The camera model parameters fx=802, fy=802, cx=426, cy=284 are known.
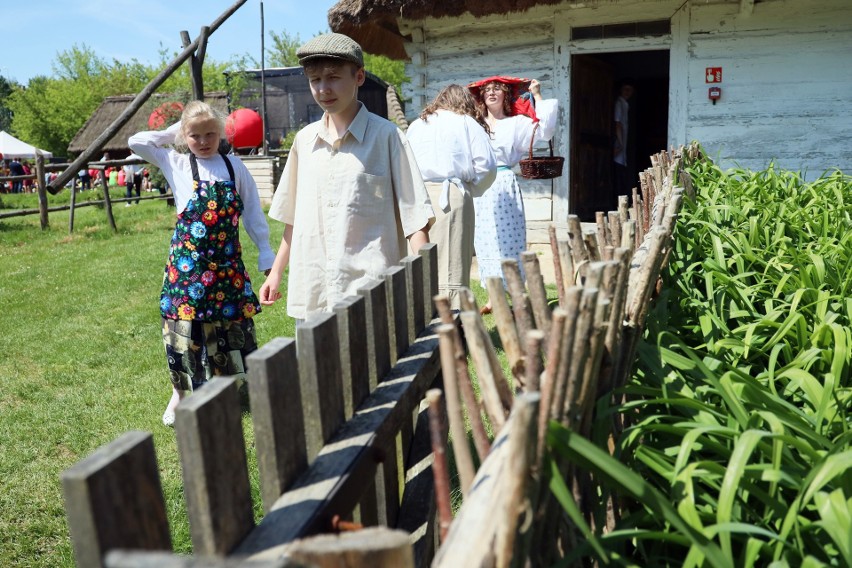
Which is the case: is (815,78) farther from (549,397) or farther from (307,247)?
(549,397)

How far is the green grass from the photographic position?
10.3ft

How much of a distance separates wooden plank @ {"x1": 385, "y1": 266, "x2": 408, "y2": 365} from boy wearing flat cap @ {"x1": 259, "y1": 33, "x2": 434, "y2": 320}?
926mm

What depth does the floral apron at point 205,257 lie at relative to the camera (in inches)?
147

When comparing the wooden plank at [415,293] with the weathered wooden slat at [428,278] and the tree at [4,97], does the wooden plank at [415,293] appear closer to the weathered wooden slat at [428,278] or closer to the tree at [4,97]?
the weathered wooden slat at [428,278]

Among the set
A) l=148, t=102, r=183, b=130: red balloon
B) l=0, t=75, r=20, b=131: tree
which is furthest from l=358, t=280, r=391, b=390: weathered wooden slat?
l=0, t=75, r=20, b=131: tree

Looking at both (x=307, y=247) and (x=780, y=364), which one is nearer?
(x=780, y=364)

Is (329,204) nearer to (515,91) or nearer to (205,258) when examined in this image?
(205,258)

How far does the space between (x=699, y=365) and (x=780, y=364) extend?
71 centimetres

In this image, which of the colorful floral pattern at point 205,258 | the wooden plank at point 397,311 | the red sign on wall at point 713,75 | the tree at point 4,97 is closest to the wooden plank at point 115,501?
the wooden plank at point 397,311

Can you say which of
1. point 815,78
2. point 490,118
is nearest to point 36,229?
point 490,118

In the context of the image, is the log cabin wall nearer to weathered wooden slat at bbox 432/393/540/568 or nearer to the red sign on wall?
the red sign on wall

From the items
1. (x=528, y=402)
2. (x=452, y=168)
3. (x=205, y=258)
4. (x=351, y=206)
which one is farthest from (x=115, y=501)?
(x=452, y=168)

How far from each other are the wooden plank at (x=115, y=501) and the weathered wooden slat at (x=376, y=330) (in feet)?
2.57

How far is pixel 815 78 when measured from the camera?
26.3 ft
